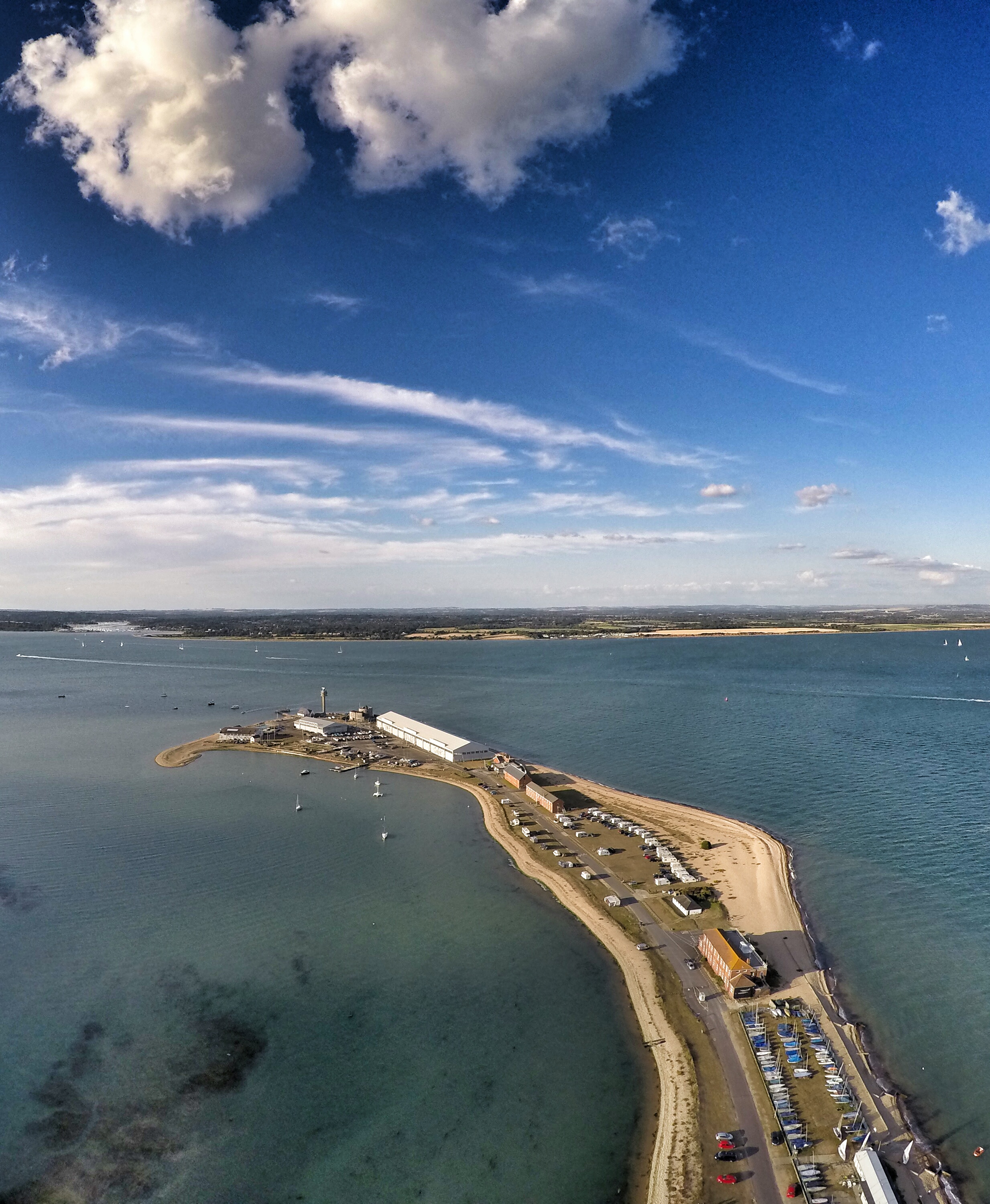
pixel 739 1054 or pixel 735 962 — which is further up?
pixel 735 962

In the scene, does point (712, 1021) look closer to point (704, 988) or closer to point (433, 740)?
point (704, 988)

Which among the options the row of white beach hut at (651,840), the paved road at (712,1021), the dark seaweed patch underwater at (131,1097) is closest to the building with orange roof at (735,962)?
the paved road at (712,1021)

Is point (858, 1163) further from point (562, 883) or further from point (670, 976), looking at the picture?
point (562, 883)

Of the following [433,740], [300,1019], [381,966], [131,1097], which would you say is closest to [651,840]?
[381,966]

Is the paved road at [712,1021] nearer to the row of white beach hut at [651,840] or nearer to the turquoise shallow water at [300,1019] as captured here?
the row of white beach hut at [651,840]

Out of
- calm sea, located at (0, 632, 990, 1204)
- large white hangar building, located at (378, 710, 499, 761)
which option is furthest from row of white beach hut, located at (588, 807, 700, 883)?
large white hangar building, located at (378, 710, 499, 761)

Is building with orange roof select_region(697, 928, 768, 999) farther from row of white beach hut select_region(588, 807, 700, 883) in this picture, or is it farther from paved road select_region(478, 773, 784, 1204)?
row of white beach hut select_region(588, 807, 700, 883)
